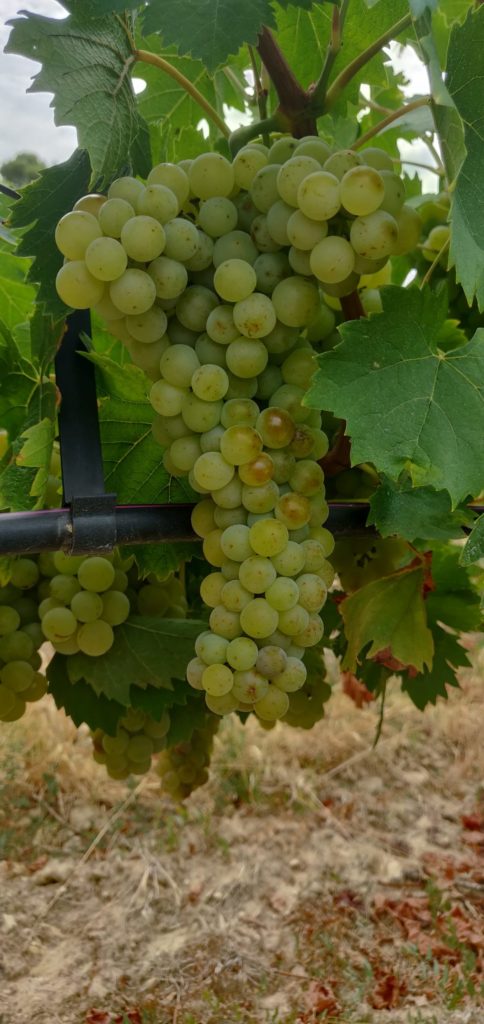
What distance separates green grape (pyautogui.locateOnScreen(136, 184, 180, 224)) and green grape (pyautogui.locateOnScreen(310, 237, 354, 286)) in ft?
0.27

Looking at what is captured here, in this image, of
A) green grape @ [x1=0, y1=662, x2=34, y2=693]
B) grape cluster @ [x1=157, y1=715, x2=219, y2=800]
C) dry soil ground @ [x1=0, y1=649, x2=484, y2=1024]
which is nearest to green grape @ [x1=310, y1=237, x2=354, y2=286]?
green grape @ [x1=0, y1=662, x2=34, y2=693]

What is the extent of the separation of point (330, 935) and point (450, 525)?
2.98 feet

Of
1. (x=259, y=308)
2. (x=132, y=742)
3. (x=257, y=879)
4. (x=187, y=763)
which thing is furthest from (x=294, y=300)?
(x=257, y=879)

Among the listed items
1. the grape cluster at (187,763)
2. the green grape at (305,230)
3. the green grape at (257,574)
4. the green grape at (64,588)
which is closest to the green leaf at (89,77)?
the green grape at (305,230)

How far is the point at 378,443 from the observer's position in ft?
1.68

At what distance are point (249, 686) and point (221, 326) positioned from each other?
20 cm

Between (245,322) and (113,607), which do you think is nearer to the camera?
(245,322)

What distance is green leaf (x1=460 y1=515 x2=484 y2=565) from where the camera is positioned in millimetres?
563

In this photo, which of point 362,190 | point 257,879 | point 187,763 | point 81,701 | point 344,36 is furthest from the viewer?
point 257,879

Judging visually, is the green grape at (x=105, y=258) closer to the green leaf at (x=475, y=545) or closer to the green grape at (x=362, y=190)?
the green grape at (x=362, y=190)

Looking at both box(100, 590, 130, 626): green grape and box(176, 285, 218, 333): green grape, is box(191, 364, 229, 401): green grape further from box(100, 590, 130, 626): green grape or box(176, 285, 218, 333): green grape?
box(100, 590, 130, 626): green grape

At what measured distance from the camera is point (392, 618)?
0.74 meters

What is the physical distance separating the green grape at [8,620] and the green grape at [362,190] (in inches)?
17.7

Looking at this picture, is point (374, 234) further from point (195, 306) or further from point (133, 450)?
point (133, 450)
